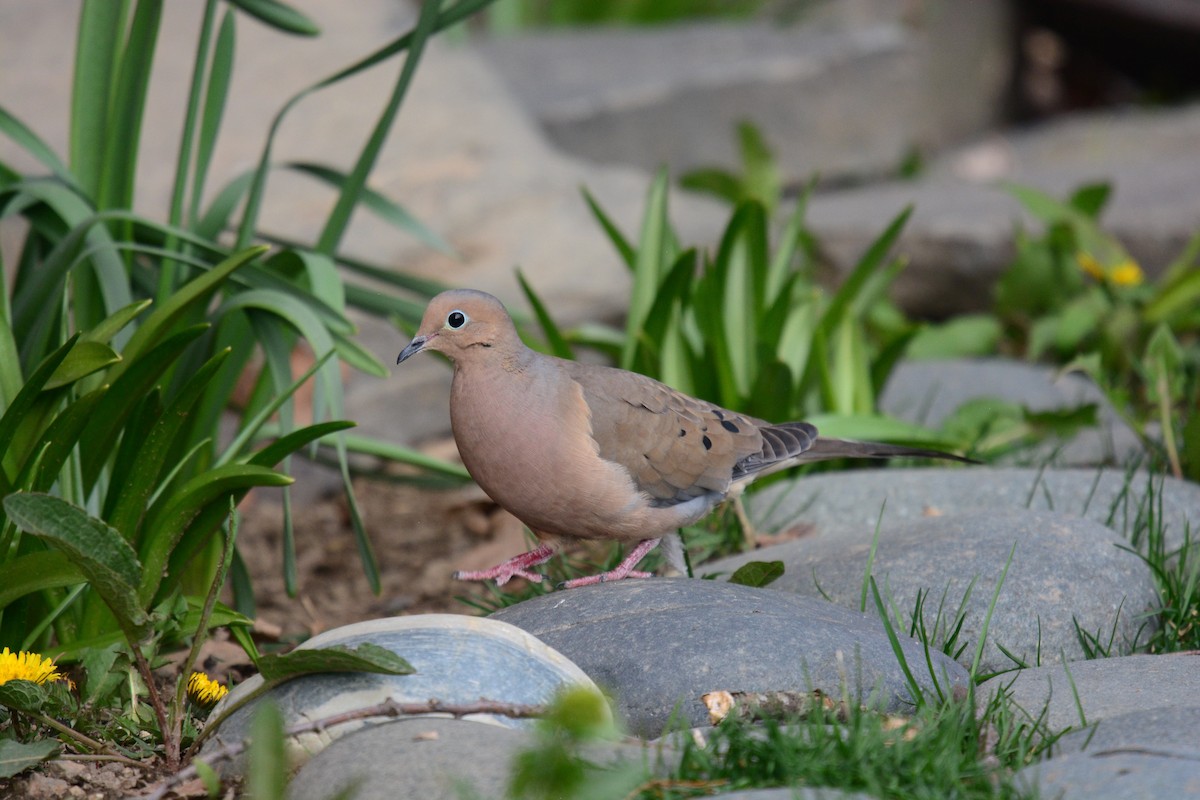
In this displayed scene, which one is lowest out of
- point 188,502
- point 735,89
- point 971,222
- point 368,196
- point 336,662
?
point 336,662

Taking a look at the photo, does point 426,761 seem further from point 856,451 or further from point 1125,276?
point 1125,276

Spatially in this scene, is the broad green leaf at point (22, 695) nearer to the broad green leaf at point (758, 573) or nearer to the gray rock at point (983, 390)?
the broad green leaf at point (758, 573)

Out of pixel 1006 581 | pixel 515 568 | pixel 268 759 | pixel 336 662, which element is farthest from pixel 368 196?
pixel 268 759

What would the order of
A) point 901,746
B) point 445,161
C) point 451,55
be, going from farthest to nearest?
point 451,55, point 445,161, point 901,746

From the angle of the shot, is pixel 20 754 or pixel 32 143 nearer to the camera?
pixel 20 754

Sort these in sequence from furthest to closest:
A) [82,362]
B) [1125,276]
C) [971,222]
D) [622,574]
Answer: [971,222] < [1125,276] < [622,574] < [82,362]

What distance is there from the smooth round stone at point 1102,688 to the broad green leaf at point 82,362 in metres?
1.75

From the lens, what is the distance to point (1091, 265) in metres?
4.82

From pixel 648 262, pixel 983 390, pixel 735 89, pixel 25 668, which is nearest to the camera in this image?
pixel 25 668

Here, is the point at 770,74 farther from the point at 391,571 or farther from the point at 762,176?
the point at 391,571

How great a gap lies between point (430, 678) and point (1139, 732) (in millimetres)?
1186

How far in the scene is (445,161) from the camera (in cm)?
565

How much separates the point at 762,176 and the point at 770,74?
1.89 m

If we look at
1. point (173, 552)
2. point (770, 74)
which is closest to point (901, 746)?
point (173, 552)
